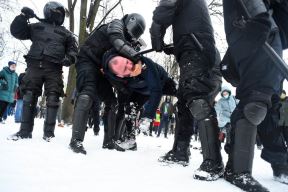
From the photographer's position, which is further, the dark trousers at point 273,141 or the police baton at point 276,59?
the dark trousers at point 273,141

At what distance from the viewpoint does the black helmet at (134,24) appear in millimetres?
3609

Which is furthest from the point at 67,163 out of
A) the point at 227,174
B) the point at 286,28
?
the point at 286,28

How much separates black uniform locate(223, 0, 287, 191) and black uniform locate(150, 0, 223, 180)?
15 cm

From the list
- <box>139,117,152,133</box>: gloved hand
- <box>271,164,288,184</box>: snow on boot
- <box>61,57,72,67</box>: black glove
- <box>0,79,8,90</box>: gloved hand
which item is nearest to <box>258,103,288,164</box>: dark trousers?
<box>271,164,288,184</box>: snow on boot

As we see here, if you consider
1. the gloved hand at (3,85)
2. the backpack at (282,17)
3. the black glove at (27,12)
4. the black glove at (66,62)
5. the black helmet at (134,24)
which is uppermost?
the black glove at (27,12)

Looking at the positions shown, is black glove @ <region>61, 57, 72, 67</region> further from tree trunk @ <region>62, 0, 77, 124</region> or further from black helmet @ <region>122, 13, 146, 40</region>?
tree trunk @ <region>62, 0, 77, 124</region>

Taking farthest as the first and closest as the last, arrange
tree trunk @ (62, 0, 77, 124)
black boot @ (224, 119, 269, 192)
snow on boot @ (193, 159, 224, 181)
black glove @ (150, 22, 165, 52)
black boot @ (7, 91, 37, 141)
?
tree trunk @ (62, 0, 77, 124), black boot @ (7, 91, 37, 141), black glove @ (150, 22, 165, 52), snow on boot @ (193, 159, 224, 181), black boot @ (224, 119, 269, 192)

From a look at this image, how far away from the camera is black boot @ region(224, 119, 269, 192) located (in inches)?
75.7

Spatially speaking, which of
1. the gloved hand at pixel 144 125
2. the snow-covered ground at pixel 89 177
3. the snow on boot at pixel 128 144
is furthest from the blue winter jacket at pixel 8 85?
the snow-covered ground at pixel 89 177

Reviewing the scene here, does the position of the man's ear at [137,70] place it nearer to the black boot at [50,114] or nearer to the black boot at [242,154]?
the black boot at [50,114]

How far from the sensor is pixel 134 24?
3.62 metres

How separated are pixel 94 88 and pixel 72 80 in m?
7.94

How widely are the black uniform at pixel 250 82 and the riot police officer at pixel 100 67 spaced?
4.53ft

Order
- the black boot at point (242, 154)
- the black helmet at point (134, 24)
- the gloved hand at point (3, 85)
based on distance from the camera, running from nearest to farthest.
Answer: the black boot at point (242, 154) < the black helmet at point (134, 24) < the gloved hand at point (3, 85)
